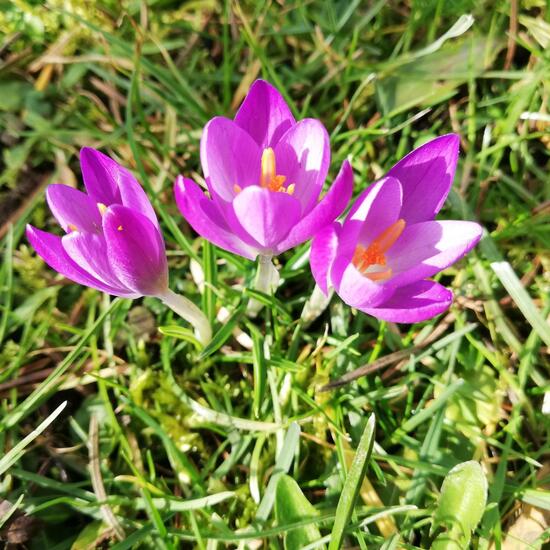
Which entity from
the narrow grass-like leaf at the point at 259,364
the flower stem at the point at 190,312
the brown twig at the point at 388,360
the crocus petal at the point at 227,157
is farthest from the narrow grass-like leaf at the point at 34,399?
the brown twig at the point at 388,360

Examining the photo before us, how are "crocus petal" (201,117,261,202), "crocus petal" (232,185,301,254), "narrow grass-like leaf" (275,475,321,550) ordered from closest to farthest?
1. "crocus petal" (232,185,301,254)
2. "crocus petal" (201,117,261,202)
3. "narrow grass-like leaf" (275,475,321,550)

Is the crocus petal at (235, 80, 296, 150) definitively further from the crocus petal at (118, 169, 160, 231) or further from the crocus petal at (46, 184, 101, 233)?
the crocus petal at (46, 184, 101, 233)

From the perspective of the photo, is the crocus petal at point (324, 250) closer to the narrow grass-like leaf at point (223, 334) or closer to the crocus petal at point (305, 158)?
the crocus petal at point (305, 158)

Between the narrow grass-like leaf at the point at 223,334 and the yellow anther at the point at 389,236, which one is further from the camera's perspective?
the narrow grass-like leaf at the point at 223,334

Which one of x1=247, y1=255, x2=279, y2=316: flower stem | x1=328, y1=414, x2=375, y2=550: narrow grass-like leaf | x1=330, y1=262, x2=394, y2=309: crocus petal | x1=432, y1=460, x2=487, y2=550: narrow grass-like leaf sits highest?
x1=330, y1=262, x2=394, y2=309: crocus petal

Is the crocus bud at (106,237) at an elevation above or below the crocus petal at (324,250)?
above

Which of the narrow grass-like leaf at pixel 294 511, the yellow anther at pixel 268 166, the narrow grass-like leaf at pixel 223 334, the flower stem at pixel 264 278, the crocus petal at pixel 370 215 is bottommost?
the narrow grass-like leaf at pixel 294 511

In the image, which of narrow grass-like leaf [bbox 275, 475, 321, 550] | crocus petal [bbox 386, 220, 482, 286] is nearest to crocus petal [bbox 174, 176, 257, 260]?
crocus petal [bbox 386, 220, 482, 286]

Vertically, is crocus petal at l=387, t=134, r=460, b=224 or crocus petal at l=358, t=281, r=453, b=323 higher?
crocus petal at l=387, t=134, r=460, b=224
